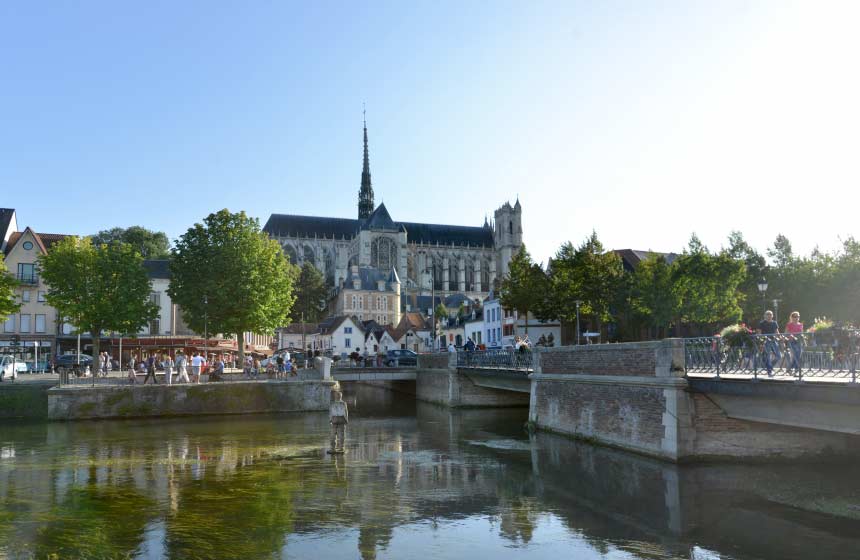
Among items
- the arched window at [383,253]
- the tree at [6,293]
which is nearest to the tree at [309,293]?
the arched window at [383,253]

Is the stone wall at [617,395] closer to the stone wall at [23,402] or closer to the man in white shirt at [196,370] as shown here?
the man in white shirt at [196,370]

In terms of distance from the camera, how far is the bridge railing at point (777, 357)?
1555cm

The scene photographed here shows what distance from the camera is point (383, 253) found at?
14162 cm

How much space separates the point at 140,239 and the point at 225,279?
166 feet

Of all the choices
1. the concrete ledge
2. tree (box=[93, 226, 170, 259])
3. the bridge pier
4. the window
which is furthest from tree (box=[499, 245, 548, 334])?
tree (box=[93, 226, 170, 259])

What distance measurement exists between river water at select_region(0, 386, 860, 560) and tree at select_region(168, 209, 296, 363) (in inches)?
893

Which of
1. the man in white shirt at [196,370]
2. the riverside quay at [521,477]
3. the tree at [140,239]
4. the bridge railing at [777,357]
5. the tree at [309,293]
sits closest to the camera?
the riverside quay at [521,477]

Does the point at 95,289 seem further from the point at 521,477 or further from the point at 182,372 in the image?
the point at 521,477

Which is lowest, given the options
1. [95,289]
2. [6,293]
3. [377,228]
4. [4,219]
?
[6,293]

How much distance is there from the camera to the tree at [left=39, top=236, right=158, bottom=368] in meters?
46.6

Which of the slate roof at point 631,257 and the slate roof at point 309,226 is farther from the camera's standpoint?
the slate roof at point 309,226

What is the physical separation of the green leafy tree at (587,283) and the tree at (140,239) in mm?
55870

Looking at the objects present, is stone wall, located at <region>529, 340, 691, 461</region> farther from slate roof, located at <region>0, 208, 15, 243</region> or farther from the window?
slate roof, located at <region>0, 208, 15, 243</region>

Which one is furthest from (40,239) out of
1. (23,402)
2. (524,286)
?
(524,286)
